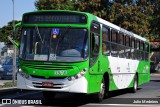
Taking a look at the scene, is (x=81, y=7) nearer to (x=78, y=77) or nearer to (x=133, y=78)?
(x=133, y=78)

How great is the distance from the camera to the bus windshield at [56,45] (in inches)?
524

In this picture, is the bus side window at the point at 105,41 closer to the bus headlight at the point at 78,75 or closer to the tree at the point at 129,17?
the bus headlight at the point at 78,75

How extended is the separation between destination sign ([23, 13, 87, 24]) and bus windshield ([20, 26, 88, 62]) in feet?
0.87

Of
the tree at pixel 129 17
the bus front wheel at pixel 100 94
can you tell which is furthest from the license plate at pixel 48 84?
the tree at pixel 129 17

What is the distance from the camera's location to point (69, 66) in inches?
518

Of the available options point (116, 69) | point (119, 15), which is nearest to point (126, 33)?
point (116, 69)

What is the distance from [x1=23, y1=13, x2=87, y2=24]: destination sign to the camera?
540 inches

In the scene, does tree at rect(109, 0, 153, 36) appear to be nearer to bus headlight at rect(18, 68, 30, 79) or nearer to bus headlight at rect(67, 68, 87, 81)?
bus headlight at rect(18, 68, 30, 79)

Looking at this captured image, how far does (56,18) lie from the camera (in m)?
13.8

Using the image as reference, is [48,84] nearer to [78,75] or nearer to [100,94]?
Answer: [78,75]

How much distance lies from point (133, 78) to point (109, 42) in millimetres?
5631

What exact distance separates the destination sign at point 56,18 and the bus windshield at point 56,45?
26cm

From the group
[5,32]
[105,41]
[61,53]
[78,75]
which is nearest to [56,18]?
[61,53]

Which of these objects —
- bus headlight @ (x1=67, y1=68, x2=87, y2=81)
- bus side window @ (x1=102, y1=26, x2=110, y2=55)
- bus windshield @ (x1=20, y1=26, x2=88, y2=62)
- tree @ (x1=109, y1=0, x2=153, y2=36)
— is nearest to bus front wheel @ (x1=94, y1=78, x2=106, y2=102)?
bus side window @ (x1=102, y1=26, x2=110, y2=55)
